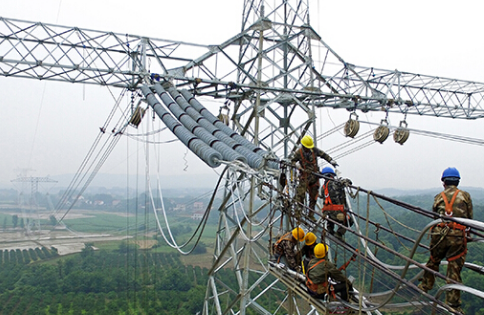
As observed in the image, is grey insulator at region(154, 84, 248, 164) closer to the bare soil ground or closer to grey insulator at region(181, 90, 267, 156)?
grey insulator at region(181, 90, 267, 156)

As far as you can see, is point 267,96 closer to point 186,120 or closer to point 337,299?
point 186,120

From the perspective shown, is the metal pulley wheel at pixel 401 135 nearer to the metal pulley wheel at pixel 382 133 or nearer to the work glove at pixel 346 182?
the metal pulley wheel at pixel 382 133

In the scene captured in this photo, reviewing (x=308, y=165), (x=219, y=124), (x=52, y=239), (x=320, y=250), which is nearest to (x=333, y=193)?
(x=308, y=165)

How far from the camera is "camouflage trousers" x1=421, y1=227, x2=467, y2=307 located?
16.7 ft

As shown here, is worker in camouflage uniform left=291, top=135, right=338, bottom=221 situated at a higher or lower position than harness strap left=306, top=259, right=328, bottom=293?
higher

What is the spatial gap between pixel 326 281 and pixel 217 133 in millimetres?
5401

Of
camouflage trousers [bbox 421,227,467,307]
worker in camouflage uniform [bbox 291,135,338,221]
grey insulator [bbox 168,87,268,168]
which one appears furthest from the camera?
grey insulator [bbox 168,87,268,168]

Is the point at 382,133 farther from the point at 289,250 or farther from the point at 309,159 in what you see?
the point at 289,250

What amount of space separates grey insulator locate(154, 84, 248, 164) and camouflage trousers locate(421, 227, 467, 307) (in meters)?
4.67

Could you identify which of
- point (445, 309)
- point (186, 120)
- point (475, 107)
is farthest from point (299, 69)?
point (475, 107)

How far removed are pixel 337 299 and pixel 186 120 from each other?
6268 mm

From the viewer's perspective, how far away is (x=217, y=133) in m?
10.5

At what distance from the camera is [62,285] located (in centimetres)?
6078

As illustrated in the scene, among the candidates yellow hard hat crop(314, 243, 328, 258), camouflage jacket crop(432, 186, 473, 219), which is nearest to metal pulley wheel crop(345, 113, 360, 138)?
A: yellow hard hat crop(314, 243, 328, 258)
